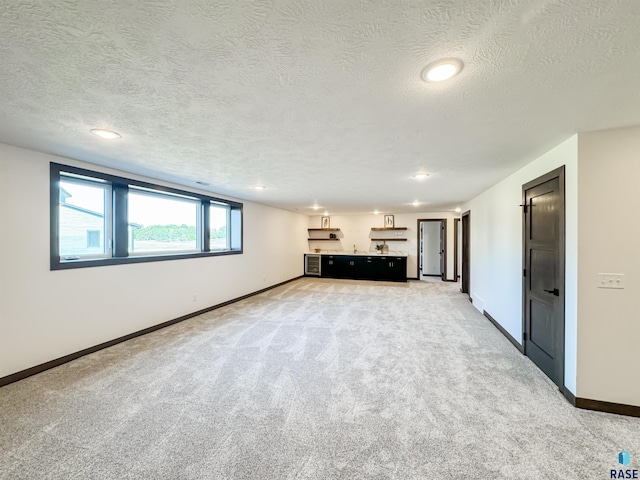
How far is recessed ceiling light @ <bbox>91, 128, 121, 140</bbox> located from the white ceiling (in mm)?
69

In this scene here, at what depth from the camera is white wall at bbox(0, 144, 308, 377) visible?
2.44 metres

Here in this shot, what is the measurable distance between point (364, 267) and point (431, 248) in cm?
300

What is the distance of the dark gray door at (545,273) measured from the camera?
92.3 inches

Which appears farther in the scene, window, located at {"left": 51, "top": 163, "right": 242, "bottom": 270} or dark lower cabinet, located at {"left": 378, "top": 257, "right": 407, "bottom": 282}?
dark lower cabinet, located at {"left": 378, "top": 257, "right": 407, "bottom": 282}

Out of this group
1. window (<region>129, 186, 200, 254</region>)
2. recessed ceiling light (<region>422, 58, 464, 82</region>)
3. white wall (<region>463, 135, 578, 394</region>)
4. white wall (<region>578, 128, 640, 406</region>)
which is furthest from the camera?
window (<region>129, 186, 200, 254</region>)

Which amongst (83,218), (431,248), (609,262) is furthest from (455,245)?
(83,218)

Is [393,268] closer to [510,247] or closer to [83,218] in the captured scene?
[510,247]

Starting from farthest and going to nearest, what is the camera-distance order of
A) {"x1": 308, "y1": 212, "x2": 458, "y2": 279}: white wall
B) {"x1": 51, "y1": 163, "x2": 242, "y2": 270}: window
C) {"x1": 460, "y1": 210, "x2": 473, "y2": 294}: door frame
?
{"x1": 308, "y1": 212, "x2": 458, "y2": 279}: white wall
{"x1": 460, "y1": 210, "x2": 473, "y2": 294}: door frame
{"x1": 51, "y1": 163, "x2": 242, "y2": 270}: window

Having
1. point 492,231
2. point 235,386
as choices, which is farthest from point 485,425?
point 492,231

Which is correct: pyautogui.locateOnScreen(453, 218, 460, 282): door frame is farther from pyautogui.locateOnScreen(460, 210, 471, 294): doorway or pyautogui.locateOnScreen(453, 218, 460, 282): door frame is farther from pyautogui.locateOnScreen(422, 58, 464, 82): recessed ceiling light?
pyautogui.locateOnScreen(422, 58, 464, 82): recessed ceiling light

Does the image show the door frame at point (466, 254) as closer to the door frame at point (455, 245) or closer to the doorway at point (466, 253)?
the doorway at point (466, 253)

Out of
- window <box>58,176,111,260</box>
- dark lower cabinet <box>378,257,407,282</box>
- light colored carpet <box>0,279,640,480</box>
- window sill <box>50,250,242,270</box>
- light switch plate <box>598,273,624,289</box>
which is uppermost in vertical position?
window <box>58,176,111,260</box>

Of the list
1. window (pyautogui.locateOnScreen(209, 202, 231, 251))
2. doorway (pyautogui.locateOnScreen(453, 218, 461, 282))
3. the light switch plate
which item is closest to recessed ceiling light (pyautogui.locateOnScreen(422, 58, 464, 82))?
the light switch plate

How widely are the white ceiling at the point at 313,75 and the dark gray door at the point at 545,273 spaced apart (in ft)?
1.50
